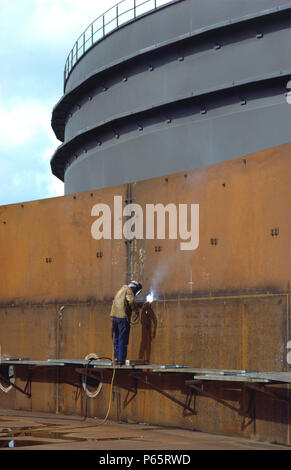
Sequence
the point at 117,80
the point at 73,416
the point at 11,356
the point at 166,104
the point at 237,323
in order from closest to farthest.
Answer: the point at 237,323 → the point at 73,416 → the point at 11,356 → the point at 166,104 → the point at 117,80

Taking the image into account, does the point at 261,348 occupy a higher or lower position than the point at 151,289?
lower

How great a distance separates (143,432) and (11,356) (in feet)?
13.7

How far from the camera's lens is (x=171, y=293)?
9.88 meters

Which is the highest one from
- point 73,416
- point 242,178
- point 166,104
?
point 166,104

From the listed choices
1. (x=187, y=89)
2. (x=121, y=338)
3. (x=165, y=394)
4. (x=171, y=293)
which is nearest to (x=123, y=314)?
(x=121, y=338)

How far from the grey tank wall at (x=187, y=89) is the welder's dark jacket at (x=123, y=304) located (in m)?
4.44

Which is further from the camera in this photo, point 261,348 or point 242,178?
point 242,178

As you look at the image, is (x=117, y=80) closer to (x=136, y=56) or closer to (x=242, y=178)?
(x=136, y=56)

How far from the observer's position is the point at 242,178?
354 inches

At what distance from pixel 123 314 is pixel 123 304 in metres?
0.14

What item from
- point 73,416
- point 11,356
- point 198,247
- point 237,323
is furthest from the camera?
point 11,356

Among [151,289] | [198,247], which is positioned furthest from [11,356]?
[198,247]

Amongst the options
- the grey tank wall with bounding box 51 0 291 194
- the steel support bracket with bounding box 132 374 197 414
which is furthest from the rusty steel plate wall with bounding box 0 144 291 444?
the grey tank wall with bounding box 51 0 291 194

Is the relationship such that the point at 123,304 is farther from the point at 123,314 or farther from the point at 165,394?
the point at 165,394
